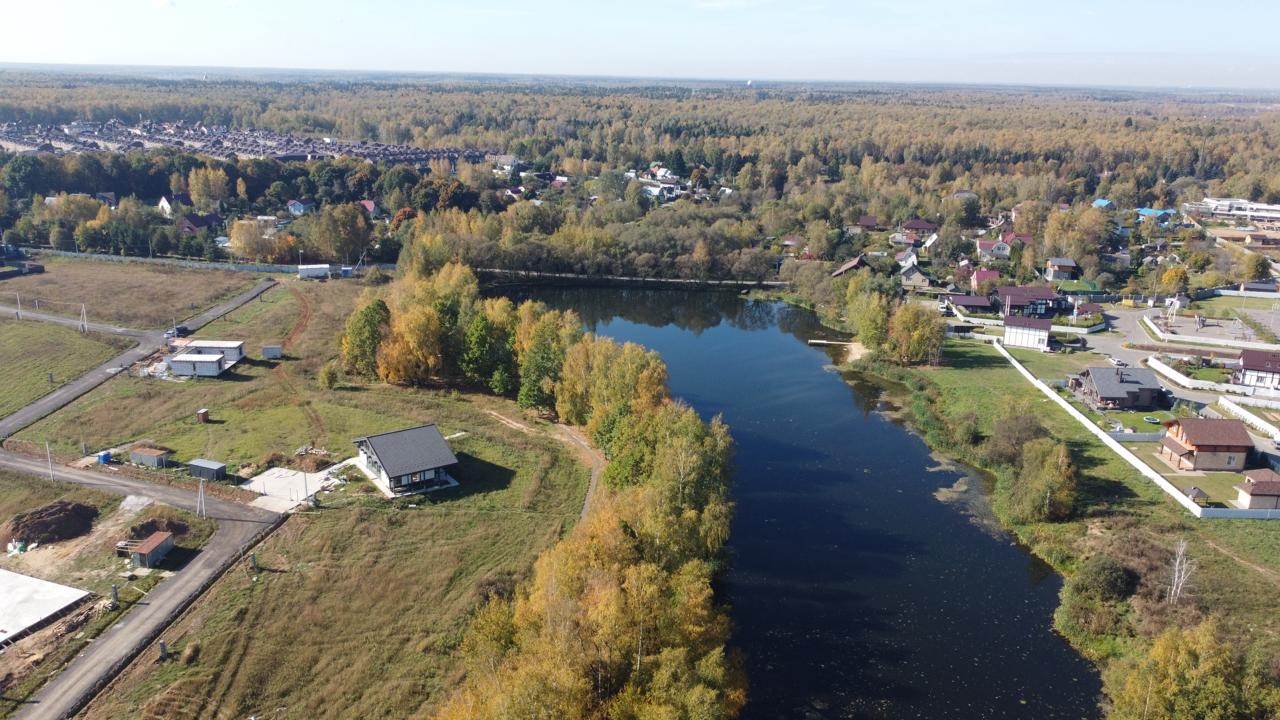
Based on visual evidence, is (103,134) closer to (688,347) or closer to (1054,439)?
(688,347)

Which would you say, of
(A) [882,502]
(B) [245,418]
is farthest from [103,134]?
(A) [882,502]

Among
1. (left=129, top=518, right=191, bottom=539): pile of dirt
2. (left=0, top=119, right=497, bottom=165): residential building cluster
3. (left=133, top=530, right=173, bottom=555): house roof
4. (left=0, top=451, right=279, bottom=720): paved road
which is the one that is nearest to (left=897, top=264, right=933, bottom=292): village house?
(left=0, top=451, right=279, bottom=720): paved road

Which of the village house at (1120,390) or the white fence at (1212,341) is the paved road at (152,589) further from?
the white fence at (1212,341)

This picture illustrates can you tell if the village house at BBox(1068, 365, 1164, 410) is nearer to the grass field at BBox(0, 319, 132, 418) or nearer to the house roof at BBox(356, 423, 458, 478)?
the house roof at BBox(356, 423, 458, 478)

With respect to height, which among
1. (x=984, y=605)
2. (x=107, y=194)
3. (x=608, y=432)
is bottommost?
(x=984, y=605)

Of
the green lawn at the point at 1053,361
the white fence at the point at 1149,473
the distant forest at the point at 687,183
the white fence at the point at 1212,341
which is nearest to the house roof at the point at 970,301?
the distant forest at the point at 687,183

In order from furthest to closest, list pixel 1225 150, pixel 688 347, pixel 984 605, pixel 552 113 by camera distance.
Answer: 1. pixel 552 113
2. pixel 1225 150
3. pixel 688 347
4. pixel 984 605

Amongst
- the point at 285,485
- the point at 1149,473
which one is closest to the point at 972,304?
the point at 1149,473
